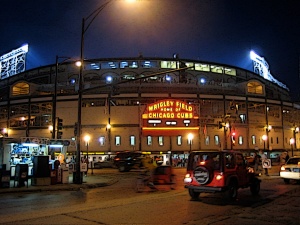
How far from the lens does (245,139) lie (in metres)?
51.2

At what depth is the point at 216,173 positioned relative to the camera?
1293cm

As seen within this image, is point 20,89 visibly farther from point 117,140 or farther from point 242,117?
point 242,117

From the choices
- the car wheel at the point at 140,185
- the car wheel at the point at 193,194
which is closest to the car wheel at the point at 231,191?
the car wheel at the point at 193,194

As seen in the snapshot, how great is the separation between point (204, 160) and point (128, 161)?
71.4ft

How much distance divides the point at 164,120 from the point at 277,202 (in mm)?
28621

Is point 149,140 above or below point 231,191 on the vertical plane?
above

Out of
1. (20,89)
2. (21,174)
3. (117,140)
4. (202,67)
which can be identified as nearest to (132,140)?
(117,140)

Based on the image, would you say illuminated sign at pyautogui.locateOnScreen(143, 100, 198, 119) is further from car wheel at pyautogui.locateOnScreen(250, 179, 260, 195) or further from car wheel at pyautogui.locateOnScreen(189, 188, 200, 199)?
car wheel at pyautogui.locateOnScreen(189, 188, 200, 199)

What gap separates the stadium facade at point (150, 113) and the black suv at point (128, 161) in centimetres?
715

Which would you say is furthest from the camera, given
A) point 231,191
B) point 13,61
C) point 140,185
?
point 13,61

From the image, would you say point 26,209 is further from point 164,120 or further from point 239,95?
point 239,95

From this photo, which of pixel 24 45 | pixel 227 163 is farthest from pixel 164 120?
pixel 24 45

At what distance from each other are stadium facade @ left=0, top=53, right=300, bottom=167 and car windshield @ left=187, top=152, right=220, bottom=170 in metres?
27.0

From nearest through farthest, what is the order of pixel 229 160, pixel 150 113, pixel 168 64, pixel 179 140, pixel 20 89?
pixel 229 160 → pixel 150 113 → pixel 179 140 → pixel 20 89 → pixel 168 64
